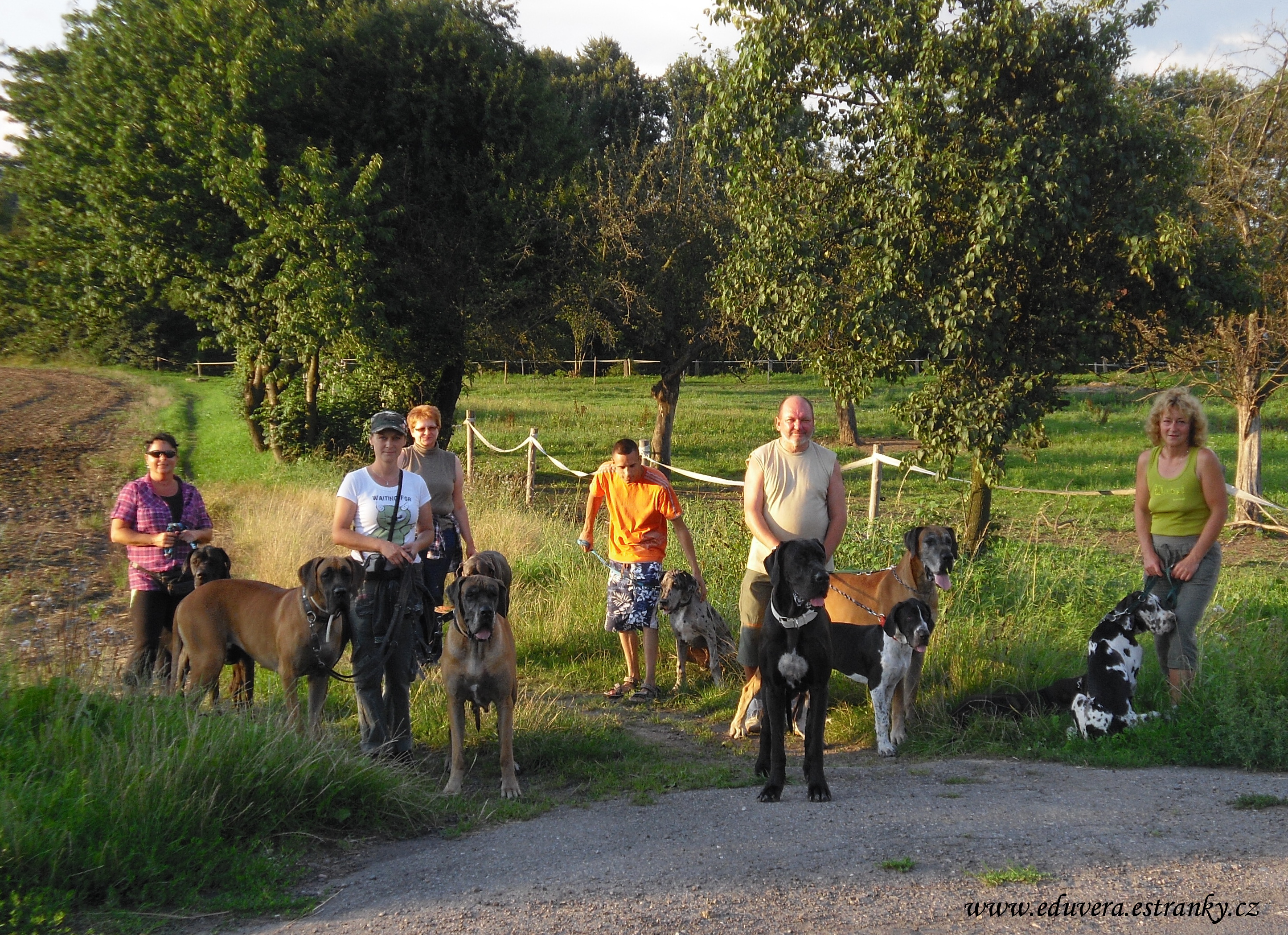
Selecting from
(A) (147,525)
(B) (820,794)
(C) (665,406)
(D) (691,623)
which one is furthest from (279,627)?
(C) (665,406)

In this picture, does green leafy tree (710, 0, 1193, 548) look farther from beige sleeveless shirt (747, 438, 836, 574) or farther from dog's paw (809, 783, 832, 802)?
dog's paw (809, 783, 832, 802)

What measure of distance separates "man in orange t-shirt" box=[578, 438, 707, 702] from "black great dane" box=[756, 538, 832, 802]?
190cm

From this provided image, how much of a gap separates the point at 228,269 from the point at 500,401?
16662 millimetres

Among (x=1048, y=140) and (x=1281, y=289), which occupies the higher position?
(x=1048, y=140)

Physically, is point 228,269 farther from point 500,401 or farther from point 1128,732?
point 500,401

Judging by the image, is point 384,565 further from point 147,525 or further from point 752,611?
point 752,611

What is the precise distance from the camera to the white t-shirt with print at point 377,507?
516cm

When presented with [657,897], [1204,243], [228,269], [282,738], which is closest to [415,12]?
[228,269]

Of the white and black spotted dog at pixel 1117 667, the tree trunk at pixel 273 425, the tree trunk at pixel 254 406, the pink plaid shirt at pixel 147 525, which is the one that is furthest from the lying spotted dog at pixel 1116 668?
the tree trunk at pixel 254 406

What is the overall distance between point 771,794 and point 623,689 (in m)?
2.44

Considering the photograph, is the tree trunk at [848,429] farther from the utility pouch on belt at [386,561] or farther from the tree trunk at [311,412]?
the utility pouch on belt at [386,561]

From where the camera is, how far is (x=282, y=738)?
4270 millimetres

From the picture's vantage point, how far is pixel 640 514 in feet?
22.0

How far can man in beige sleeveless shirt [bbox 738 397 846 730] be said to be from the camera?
538 centimetres
